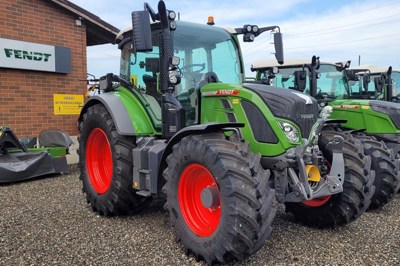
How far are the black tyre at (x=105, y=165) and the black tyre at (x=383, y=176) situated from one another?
9.84 feet

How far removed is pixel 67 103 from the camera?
371 inches

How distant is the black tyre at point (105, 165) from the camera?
448cm

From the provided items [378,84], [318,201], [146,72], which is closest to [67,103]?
[146,72]

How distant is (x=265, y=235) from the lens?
10.0ft

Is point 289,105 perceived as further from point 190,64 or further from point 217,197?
point 190,64

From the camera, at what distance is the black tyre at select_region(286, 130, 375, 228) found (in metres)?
3.94

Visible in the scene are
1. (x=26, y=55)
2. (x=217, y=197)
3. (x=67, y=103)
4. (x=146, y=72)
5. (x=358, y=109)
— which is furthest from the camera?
(x=67, y=103)

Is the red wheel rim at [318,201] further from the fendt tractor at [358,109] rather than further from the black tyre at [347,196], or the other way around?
the fendt tractor at [358,109]

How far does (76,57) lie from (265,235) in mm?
7804

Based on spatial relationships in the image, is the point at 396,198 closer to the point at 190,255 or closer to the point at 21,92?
the point at 190,255

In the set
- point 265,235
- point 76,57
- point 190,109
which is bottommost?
point 265,235

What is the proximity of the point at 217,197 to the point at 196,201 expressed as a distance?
0.36 meters

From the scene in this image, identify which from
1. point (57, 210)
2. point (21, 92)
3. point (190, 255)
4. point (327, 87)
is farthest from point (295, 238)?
point (21, 92)

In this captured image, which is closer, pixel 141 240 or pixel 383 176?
pixel 141 240
